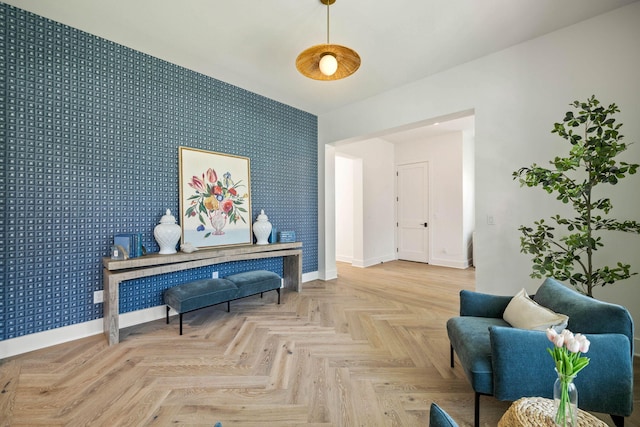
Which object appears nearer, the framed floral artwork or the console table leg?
the console table leg

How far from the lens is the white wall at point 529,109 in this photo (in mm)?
2396

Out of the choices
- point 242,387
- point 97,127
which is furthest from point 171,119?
point 242,387

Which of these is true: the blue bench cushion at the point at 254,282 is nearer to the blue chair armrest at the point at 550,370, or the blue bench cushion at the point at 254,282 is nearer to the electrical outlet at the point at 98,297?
the electrical outlet at the point at 98,297

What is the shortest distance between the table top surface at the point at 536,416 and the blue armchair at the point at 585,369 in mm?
260

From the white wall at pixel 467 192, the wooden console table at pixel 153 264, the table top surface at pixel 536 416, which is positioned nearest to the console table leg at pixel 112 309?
the wooden console table at pixel 153 264

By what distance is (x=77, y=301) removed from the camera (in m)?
2.64

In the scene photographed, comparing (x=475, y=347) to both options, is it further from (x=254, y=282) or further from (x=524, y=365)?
(x=254, y=282)

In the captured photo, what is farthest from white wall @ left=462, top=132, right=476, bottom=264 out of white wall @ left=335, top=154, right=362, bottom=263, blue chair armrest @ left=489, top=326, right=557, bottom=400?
blue chair armrest @ left=489, top=326, right=557, bottom=400

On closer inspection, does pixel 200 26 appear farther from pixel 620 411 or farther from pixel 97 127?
pixel 620 411

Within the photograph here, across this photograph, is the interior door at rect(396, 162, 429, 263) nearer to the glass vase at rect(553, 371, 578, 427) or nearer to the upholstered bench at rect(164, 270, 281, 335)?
the upholstered bench at rect(164, 270, 281, 335)

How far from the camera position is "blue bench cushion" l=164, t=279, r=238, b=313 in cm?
278

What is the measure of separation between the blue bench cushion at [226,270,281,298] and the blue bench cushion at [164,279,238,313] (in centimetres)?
10

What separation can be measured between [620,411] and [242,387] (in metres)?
2.10

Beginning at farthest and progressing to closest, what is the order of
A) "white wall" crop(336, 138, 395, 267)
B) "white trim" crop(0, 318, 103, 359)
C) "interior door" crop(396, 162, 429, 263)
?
"interior door" crop(396, 162, 429, 263) < "white wall" crop(336, 138, 395, 267) < "white trim" crop(0, 318, 103, 359)
